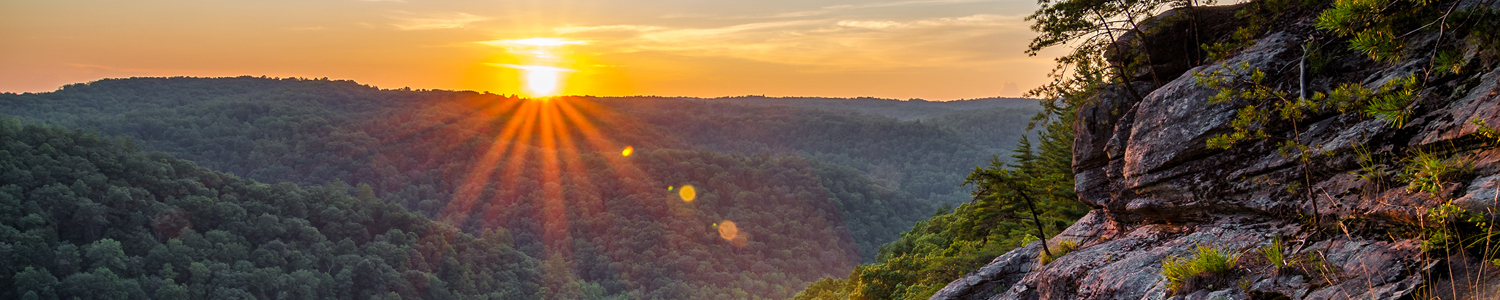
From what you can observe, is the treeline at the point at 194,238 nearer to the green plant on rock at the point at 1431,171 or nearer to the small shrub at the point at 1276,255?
the small shrub at the point at 1276,255

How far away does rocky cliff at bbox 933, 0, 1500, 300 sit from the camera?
5.41 m

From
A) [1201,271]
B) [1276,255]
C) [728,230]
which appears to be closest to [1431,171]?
[1276,255]

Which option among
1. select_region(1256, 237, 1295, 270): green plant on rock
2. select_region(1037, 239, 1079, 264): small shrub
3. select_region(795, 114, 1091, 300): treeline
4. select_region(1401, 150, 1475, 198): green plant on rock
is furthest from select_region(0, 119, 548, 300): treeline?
select_region(1401, 150, 1475, 198): green plant on rock

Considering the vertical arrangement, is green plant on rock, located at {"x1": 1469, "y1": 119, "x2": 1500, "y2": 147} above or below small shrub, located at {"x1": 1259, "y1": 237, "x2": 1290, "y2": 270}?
above

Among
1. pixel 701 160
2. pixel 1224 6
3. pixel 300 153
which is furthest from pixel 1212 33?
pixel 300 153

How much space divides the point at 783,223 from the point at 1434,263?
13827cm

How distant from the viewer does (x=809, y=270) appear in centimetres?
12331

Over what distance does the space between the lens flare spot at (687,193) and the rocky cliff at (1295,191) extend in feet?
453

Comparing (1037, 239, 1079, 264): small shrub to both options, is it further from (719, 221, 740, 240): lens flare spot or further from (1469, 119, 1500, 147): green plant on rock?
(719, 221, 740, 240): lens flare spot

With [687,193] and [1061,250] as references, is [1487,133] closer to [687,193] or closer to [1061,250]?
[1061,250]

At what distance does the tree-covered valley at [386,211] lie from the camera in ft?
222

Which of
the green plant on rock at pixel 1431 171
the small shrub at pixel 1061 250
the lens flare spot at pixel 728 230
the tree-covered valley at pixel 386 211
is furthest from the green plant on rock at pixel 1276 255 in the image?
the lens flare spot at pixel 728 230

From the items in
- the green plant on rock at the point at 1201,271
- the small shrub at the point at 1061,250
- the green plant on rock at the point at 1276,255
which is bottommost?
the small shrub at the point at 1061,250

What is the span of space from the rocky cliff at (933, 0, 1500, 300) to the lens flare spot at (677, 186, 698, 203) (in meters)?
138
